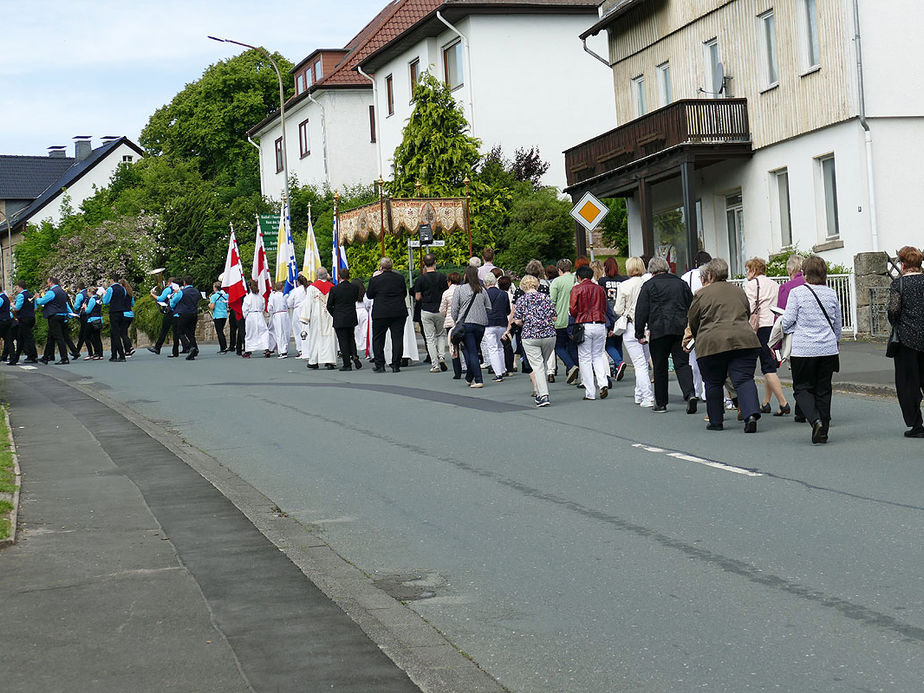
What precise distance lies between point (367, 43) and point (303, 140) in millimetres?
7753

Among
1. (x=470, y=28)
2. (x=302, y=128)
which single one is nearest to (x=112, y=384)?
(x=470, y=28)

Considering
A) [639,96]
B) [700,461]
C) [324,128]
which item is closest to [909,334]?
[700,461]

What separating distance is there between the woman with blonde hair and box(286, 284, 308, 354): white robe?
42.9 feet

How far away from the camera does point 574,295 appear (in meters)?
16.9

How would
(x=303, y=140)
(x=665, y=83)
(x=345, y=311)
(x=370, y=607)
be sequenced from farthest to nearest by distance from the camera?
(x=303, y=140), (x=665, y=83), (x=345, y=311), (x=370, y=607)

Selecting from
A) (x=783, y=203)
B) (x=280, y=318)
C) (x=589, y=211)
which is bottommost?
(x=280, y=318)

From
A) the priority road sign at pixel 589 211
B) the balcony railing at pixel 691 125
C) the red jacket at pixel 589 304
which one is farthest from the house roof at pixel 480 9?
the red jacket at pixel 589 304

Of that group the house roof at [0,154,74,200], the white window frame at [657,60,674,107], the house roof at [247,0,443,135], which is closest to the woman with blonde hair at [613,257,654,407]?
the white window frame at [657,60,674,107]

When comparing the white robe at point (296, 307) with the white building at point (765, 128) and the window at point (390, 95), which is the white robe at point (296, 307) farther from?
the window at point (390, 95)

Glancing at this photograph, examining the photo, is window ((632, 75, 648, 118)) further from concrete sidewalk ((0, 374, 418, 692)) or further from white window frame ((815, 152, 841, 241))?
concrete sidewalk ((0, 374, 418, 692))

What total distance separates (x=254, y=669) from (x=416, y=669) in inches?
26.4

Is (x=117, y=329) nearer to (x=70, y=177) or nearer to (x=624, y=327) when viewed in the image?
(x=624, y=327)

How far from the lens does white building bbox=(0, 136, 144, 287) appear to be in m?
103

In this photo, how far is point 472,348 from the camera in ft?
63.5
